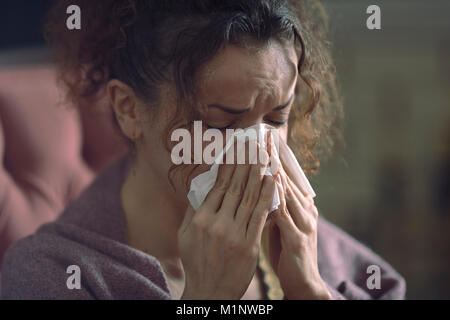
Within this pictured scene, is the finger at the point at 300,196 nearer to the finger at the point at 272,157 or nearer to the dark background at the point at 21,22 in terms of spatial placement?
the finger at the point at 272,157

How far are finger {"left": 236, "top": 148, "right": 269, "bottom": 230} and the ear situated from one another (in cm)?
21

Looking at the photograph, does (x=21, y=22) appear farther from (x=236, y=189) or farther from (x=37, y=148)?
(x=236, y=189)

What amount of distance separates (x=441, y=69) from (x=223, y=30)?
123cm

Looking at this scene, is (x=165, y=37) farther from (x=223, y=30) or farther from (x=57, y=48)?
(x=57, y=48)

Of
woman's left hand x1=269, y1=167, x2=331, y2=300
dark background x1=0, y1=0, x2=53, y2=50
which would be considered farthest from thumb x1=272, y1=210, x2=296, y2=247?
dark background x1=0, y1=0, x2=53, y2=50

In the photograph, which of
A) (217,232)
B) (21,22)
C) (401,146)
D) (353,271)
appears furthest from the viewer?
(401,146)

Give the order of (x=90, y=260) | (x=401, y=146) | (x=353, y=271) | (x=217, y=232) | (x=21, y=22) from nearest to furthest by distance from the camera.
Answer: (x=217, y=232) → (x=90, y=260) → (x=353, y=271) → (x=21, y=22) → (x=401, y=146)

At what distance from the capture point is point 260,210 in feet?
2.09

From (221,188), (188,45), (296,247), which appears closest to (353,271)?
(296,247)

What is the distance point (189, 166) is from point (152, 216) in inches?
6.9

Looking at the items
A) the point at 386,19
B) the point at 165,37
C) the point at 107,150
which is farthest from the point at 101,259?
the point at 386,19

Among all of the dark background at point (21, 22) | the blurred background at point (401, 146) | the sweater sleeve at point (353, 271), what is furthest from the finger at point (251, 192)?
the blurred background at point (401, 146)

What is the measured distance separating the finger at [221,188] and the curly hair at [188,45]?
83 millimetres

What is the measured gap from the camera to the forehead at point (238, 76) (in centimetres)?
64
